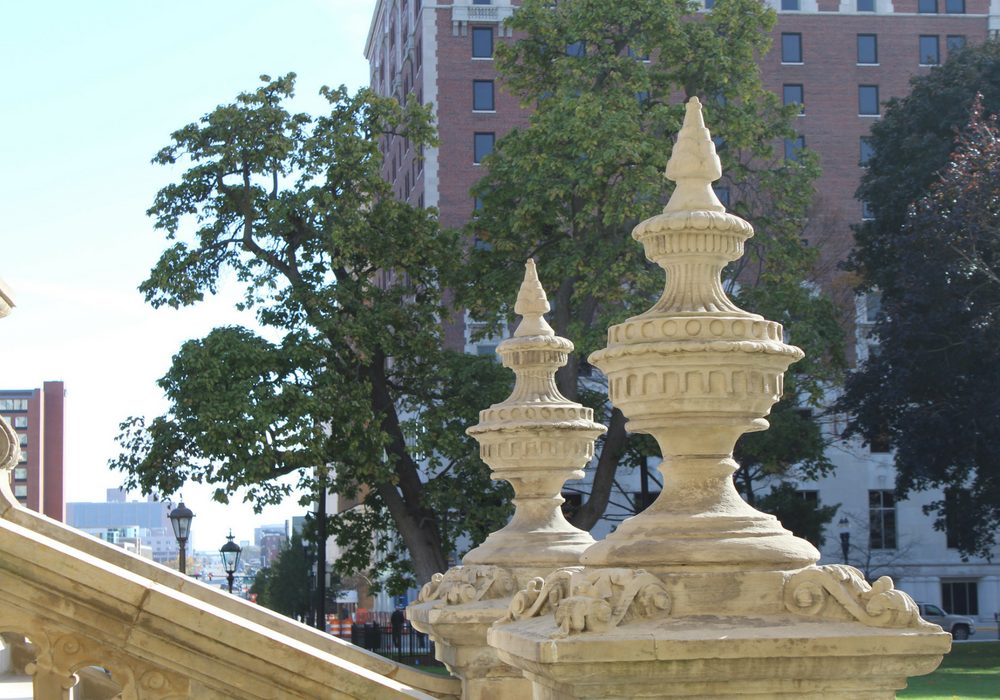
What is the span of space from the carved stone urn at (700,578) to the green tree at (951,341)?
25.0 m

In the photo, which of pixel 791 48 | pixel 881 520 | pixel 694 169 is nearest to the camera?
pixel 694 169

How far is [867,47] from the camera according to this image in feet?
192

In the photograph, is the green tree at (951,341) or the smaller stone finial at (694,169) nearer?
the smaller stone finial at (694,169)

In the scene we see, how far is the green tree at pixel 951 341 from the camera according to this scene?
28656mm

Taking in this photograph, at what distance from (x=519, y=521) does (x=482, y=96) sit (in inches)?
1901

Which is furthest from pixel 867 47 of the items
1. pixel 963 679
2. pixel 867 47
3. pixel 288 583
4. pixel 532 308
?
pixel 532 308

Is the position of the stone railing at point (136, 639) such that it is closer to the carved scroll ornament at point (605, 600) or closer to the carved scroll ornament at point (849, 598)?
the carved scroll ornament at point (605, 600)

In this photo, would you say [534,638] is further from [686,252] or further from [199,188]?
[199,188]

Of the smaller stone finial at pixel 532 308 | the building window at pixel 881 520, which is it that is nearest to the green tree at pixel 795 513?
the building window at pixel 881 520

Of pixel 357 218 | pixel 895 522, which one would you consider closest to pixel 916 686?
pixel 357 218

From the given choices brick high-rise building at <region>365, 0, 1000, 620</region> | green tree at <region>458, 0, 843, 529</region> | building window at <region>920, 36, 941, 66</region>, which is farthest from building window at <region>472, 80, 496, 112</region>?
green tree at <region>458, 0, 843, 529</region>

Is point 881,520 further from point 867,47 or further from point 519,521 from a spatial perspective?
point 519,521

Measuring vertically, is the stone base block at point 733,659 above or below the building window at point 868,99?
below

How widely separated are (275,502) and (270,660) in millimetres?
20163
